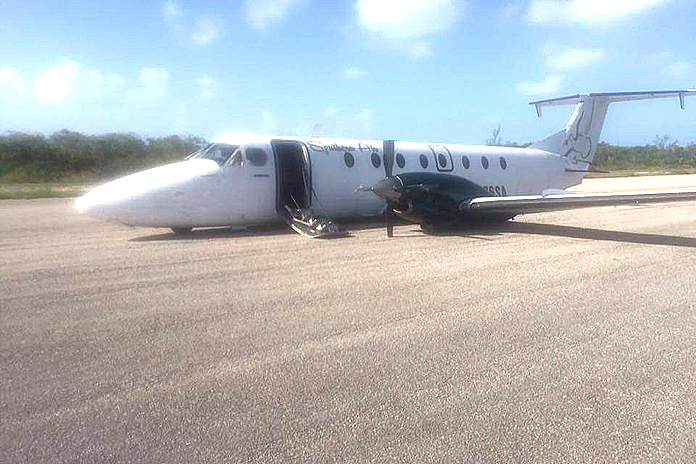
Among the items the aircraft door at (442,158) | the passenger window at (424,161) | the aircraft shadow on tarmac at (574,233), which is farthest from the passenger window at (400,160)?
the aircraft shadow on tarmac at (574,233)

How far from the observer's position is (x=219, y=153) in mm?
11914

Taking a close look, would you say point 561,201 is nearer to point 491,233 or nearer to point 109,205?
point 491,233

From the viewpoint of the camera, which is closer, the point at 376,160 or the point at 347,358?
the point at 347,358

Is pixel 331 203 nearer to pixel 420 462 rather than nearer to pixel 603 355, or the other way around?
pixel 603 355

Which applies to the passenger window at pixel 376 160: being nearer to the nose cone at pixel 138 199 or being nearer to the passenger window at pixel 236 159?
the passenger window at pixel 236 159

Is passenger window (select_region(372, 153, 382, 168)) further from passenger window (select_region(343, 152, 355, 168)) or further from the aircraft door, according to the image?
the aircraft door

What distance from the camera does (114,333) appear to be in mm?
5102

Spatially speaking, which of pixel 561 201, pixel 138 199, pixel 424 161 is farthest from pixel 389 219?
pixel 138 199

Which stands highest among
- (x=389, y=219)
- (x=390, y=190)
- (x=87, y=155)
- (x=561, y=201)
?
(x=87, y=155)

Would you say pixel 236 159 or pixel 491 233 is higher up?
pixel 236 159

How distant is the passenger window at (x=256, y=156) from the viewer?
12.1 meters

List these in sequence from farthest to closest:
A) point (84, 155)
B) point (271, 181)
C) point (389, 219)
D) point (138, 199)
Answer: point (84, 155) → point (271, 181) → point (389, 219) → point (138, 199)

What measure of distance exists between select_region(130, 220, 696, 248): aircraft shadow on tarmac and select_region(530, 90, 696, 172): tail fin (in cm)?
554

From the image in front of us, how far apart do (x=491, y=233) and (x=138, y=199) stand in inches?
296
